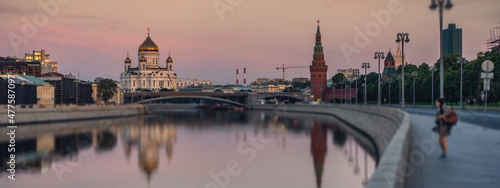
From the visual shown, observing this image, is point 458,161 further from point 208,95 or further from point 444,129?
point 208,95

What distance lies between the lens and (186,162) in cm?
3656

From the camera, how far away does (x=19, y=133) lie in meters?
54.3

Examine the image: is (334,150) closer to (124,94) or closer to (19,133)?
(19,133)

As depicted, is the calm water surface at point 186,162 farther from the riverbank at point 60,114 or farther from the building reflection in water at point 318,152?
the riverbank at point 60,114

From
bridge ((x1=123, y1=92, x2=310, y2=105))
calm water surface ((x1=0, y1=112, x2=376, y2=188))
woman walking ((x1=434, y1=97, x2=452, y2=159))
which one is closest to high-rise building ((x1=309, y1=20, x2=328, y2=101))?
bridge ((x1=123, y1=92, x2=310, y2=105))

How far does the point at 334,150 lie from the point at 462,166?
26.6m

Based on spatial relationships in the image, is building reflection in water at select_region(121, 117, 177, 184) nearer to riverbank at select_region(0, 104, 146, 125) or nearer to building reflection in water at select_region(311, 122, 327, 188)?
building reflection in water at select_region(311, 122, 327, 188)

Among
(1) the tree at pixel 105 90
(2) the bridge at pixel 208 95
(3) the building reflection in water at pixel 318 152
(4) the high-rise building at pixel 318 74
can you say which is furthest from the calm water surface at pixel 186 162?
(4) the high-rise building at pixel 318 74

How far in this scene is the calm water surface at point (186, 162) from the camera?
92.6ft

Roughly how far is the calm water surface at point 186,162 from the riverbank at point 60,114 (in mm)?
11781

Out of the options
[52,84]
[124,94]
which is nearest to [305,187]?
[52,84]

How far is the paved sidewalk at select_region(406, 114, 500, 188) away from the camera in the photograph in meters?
13.3

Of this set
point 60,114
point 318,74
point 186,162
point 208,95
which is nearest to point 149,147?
point 186,162

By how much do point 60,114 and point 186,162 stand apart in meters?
45.2
